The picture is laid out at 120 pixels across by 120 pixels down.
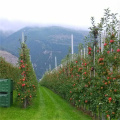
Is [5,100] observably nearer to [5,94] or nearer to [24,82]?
[5,94]

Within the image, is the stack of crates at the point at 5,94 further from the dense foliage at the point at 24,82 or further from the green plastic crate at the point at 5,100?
the dense foliage at the point at 24,82

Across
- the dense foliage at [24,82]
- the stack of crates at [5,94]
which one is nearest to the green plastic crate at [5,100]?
the stack of crates at [5,94]

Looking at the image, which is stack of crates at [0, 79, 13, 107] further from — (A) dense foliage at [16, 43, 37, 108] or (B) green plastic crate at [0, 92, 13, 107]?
(A) dense foliage at [16, 43, 37, 108]

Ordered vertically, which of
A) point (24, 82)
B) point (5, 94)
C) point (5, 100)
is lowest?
point (5, 100)

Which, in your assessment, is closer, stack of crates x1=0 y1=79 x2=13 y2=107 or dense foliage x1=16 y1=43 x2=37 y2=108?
stack of crates x1=0 y1=79 x2=13 y2=107

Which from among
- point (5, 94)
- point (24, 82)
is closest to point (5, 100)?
point (5, 94)

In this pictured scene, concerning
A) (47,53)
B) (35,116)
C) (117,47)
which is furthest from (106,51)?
(47,53)

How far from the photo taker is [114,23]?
8727 mm

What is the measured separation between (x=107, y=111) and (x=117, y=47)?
2319 millimetres

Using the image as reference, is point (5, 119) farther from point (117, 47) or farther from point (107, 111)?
point (117, 47)

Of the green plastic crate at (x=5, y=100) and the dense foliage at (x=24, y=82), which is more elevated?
the dense foliage at (x=24, y=82)

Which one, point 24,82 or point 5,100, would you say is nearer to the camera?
point 5,100

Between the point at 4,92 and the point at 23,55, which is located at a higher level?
the point at 23,55

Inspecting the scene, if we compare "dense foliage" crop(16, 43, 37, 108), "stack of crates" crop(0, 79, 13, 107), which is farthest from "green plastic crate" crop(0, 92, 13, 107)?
"dense foliage" crop(16, 43, 37, 108)
